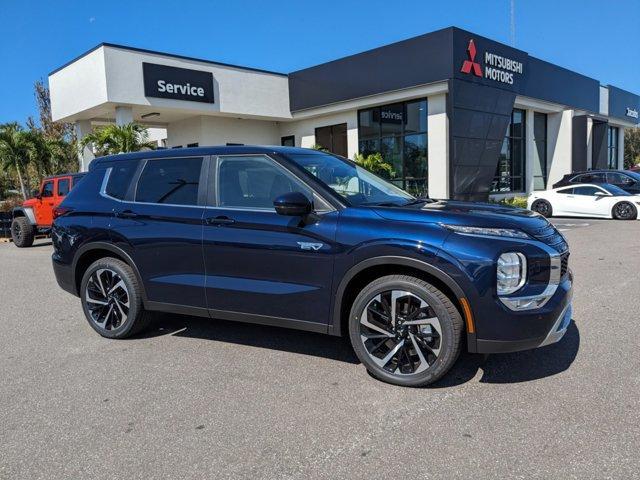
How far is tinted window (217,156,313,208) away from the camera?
4.20 meters

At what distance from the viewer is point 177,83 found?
17.3 metres

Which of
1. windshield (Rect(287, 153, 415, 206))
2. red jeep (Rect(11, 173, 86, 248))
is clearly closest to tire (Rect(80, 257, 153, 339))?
windshield (Rect(287, 153, 415, 206))

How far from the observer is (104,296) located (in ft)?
16.6

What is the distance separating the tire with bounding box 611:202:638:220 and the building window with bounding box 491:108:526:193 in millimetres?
5972

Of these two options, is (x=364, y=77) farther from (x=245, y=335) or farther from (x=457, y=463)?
(x=457, y=463)

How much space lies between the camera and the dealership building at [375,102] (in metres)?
16.6

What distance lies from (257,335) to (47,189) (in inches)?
438

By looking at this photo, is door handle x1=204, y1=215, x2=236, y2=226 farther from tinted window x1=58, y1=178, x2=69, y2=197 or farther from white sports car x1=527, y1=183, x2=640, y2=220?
white sports car x1=527, y1=183, x2=640, y2=220

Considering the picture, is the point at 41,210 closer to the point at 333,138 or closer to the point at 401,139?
the point at 333,138

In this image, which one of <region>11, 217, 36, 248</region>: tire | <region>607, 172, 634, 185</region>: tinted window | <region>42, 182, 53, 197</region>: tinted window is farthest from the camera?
<region>607, 172, 634, 185</region>: tinted window

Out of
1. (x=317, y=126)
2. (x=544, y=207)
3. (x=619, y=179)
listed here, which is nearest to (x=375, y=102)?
(x=317, y=126)

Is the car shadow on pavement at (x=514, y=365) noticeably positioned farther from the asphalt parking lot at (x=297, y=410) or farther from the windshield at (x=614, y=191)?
the windshield at (x=614, y=191)

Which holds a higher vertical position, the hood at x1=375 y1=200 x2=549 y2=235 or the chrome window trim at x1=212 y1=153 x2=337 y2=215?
the chrome window trim at x1=212 y1=153 x2=337 y2=215

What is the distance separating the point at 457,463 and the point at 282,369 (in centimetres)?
175
